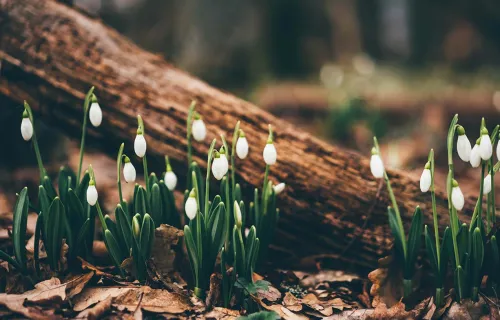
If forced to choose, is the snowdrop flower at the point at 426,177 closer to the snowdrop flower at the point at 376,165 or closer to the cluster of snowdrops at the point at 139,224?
the snowdrop flower at the point at 376,165

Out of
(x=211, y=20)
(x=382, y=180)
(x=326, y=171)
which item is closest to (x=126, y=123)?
(x=326, y=171)

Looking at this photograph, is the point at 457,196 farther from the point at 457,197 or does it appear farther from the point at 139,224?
the point at 139,224

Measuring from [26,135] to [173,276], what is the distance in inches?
31.3

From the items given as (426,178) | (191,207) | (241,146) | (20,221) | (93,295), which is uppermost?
(426,178)

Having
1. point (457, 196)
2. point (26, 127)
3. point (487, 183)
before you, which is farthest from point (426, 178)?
point (26, 127)

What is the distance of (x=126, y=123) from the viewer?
92.0 inches

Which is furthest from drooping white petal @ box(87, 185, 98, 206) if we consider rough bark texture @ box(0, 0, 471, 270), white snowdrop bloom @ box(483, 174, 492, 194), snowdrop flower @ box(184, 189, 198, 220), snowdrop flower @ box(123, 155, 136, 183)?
white snowdrop bloom @ box(483, 174, 492, 194)

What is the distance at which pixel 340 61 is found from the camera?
964 cm

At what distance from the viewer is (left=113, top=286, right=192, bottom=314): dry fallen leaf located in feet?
5.53

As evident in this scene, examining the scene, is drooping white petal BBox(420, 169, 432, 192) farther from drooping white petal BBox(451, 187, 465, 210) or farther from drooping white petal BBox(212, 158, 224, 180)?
drooping white petal BBox(212, 158, 224, 180)

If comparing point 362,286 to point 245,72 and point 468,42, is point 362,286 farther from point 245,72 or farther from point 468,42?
point 468,42

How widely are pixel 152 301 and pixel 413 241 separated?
1.03 m

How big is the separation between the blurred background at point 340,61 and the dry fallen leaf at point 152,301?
4.17 feet

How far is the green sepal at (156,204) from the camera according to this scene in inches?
72.6
